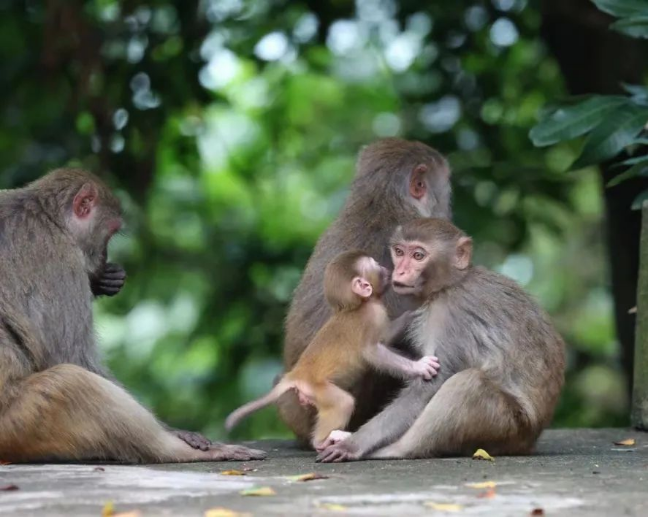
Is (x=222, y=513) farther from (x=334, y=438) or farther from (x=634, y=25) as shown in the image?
(x=634, y=25)

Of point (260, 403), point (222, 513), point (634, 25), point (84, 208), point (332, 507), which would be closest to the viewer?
point (222, 513)

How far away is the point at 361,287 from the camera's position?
22.6 feet

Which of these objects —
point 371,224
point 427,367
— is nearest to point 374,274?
point 427,367

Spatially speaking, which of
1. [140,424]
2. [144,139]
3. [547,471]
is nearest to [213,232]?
[144,139]

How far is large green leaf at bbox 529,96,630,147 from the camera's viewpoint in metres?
8.02

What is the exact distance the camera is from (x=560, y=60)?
1126 centimetres

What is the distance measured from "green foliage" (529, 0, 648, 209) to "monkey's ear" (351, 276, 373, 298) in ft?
6.03

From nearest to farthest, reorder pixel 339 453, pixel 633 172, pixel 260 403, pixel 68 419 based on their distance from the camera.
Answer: pixel 68 419
pixel 339 453
pixel 260 403
pixel 633 172

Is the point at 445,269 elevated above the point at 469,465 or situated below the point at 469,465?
above

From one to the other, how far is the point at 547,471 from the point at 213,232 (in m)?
7.17

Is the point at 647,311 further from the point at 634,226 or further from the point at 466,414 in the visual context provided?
the point at 634,226

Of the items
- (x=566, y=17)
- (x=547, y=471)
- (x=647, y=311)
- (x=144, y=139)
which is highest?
(x=566, y=17)

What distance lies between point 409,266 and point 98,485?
7.69 feet

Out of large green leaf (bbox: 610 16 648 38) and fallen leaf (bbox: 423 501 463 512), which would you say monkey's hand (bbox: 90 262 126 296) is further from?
large green leaf (bbox: 610 16 648 38)
